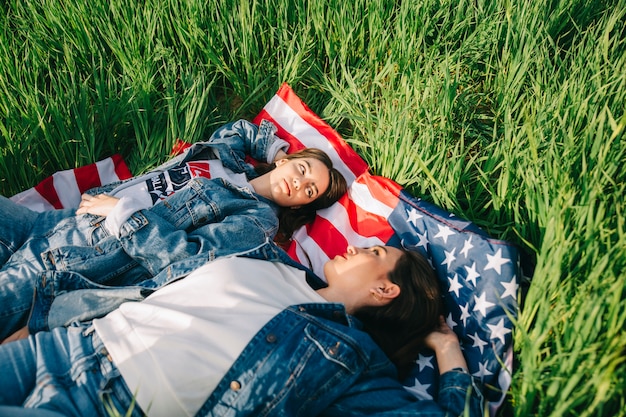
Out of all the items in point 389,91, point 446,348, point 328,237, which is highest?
point 389,91

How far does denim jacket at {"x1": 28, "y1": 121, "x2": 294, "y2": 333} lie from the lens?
1.94m

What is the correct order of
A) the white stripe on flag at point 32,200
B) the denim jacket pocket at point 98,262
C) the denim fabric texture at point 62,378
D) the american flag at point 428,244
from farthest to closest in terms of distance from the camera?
the white stripe on flag at point 32,200
the denim jacket pocket at point 98,262
the american flag at point 428,244
the denim fabric texture at point 62,378

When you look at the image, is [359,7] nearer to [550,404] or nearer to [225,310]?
[225,310]

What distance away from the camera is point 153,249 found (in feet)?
7.02

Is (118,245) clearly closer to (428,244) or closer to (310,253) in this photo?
(310,253)

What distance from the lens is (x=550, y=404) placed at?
1.49 metres

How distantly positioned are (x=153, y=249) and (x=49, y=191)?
2.82ft

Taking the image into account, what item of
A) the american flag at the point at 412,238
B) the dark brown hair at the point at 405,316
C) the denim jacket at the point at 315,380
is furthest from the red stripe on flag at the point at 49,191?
the dark brown hair at the point at 405,316

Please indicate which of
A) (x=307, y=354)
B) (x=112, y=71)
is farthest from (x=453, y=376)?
(x=112, y=71)

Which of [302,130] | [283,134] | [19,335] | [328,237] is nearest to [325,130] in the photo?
[302,130]

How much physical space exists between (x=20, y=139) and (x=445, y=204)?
224 cm

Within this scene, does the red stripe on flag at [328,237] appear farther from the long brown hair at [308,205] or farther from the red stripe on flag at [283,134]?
the red stripe on flag at [283,134]

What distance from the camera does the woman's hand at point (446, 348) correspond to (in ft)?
6.31

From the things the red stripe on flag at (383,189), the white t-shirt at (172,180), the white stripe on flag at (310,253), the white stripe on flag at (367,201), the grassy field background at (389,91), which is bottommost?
the white stripe on flag at (310,253)
